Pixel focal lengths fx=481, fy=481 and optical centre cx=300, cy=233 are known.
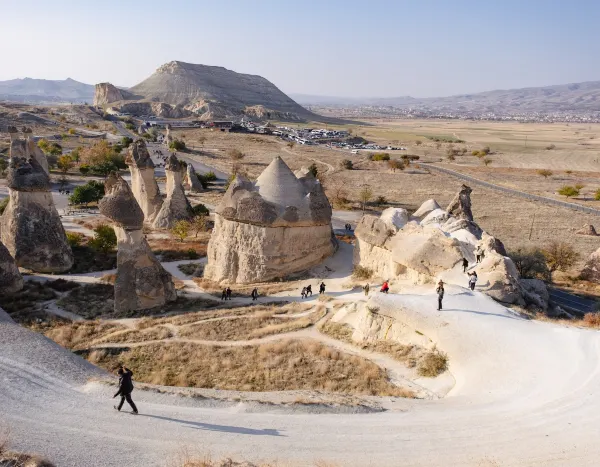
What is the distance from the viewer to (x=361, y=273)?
2038cm

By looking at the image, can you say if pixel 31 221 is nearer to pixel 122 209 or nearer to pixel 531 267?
pixel 122 209

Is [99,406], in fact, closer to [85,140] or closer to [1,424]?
[1,424]

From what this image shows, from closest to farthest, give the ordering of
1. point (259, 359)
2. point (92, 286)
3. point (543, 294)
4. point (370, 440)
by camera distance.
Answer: point (370, 440) → point (259, 359) → point (543, 294) → point (92, 286)

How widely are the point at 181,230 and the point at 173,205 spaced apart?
3933 mm

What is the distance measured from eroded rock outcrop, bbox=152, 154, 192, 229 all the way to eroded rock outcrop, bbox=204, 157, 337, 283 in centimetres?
1018

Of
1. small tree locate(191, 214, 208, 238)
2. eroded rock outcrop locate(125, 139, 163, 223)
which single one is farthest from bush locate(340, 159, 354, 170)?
small tree locate(191, 214, 208, 238)

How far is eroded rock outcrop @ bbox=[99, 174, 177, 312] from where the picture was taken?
17984 mm

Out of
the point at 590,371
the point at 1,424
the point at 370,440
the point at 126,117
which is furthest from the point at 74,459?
the point at 126,117

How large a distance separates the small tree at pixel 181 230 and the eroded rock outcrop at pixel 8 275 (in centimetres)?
982

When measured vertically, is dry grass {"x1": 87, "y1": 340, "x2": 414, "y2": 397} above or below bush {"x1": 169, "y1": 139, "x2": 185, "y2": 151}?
below

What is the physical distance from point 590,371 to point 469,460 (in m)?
4.43

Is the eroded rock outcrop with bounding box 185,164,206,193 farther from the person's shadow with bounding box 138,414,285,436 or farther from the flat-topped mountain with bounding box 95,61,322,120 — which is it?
the flat-topped mountain with bounding box 95,61,322,120

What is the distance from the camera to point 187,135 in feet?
336

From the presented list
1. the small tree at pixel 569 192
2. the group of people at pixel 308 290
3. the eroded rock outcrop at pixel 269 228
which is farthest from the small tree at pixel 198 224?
the small tree at pixel 569 192
